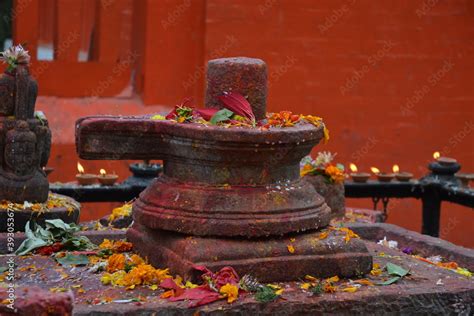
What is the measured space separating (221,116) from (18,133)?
2.51 metres

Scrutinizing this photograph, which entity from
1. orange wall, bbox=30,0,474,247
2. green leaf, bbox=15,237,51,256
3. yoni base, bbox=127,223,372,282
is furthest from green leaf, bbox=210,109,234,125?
orange wall, bbox=30,0,474,247

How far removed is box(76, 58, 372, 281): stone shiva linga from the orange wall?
5.15m

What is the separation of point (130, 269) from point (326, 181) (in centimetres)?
304

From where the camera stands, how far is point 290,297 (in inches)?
216

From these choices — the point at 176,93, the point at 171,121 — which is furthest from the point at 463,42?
the point at 171,121

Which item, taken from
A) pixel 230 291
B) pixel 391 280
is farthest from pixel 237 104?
pixel 391 280

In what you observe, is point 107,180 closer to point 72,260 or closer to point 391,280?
point 72,260

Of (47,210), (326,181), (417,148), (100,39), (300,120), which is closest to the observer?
(300,120)

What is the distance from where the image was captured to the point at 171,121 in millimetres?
5941

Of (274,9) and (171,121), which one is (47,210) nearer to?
(171,121)

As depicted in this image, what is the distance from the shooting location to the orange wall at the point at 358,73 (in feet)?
36.9

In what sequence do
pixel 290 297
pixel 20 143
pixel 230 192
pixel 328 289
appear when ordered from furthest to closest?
pixel 20 143, pixel 230 192, pixel 328 289, pixel 290 297

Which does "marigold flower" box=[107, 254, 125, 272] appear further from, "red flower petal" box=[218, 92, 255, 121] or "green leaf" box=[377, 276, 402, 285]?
"green leaf" box=[377, 276, 402, 285]

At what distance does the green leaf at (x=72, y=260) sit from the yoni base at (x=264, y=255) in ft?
1.20
